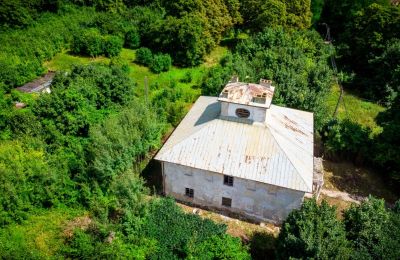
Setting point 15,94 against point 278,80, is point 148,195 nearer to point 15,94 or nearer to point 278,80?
point 278,80

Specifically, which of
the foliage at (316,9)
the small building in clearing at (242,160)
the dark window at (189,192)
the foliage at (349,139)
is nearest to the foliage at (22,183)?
the small building in clearing at (242,160)

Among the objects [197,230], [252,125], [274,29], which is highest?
[274,29]

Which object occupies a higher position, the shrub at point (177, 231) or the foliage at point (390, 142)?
the foliage at point (390, 142)

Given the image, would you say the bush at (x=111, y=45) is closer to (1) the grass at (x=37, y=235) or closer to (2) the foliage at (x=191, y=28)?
(2) the foliage at (x=191, y=28)

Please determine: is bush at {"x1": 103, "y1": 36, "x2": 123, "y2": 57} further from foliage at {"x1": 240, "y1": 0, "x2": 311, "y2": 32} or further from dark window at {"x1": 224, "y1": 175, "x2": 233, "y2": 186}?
dark window at {"x1": 224, "y1": 175, "x2": 233, "y2": 186}

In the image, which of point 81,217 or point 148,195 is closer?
point 81,217

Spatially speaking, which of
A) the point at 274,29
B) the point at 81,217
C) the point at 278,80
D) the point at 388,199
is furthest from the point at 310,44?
the point at 81,217

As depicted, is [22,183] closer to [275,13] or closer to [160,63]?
[160,63]
